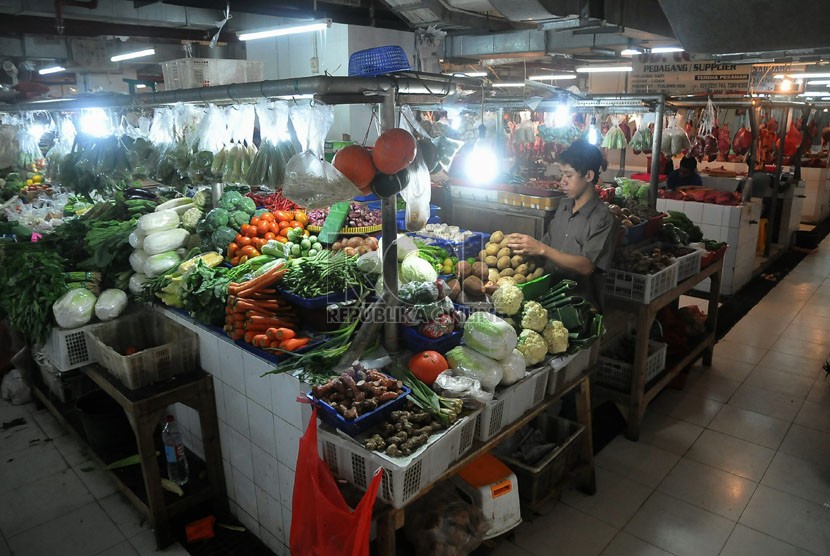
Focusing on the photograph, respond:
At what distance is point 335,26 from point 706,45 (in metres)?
6.73

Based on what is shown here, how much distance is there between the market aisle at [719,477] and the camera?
3379mm

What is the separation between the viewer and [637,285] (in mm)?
4242

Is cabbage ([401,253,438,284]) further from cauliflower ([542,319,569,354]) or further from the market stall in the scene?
cauliflower ([542,319,569,354])

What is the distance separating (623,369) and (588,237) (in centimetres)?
129

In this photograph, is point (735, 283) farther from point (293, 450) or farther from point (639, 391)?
point (293, 450)

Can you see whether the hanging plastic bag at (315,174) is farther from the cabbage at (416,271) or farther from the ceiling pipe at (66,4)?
the ceiling pipe at (66,4)

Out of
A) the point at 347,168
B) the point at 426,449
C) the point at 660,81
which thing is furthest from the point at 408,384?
the point at 660,81

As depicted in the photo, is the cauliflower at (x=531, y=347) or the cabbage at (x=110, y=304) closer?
the cauliflower at (x=531, y=347)

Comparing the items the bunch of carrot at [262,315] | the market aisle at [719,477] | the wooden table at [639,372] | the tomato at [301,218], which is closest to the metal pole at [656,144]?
the wooden table at [639,372]

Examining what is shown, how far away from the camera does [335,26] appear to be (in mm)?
7527

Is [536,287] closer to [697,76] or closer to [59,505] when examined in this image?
[59,505]

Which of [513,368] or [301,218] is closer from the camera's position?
[513,368]

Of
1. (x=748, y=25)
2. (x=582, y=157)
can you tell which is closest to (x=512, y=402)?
(x=582, y=157)

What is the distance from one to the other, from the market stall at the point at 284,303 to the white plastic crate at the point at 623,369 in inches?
37.4
